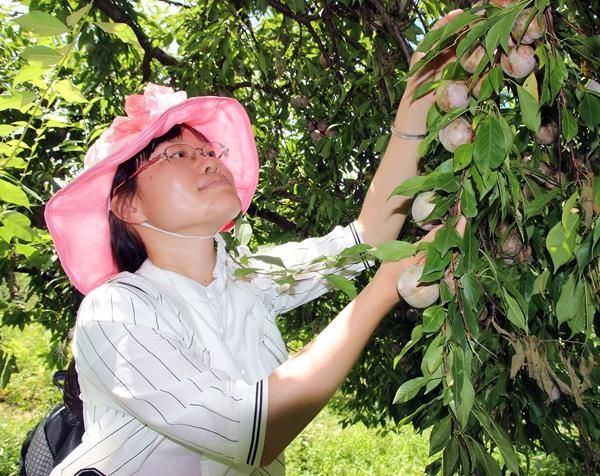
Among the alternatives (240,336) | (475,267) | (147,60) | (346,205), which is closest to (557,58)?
(475,267)

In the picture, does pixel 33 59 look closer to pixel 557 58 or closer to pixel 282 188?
pixel 557 58

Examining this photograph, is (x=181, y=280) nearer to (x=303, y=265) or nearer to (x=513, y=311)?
(x=303, y=265)

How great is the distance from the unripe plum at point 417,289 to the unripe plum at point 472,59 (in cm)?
29

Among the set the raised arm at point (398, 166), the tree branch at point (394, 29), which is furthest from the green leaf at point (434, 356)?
the tree branch at point (394, 29)

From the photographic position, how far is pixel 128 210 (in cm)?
160

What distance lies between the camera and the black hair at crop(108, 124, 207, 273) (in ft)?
5.23

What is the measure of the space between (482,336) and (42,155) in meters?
2.51

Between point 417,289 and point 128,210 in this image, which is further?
point 128,210

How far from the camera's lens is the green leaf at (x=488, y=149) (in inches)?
33.7

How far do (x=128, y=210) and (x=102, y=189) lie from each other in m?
0.08

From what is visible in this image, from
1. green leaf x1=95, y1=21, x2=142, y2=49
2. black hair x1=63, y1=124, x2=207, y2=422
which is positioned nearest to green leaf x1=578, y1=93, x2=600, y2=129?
green leaf x1=95, y1=21, x2=142, y2=49

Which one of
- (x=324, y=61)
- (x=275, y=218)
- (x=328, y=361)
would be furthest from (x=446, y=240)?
(x=275, y=218)

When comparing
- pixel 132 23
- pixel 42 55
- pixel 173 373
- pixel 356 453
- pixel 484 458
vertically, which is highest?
pixel 42 55

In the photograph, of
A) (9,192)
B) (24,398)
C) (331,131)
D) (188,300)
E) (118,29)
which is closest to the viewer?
(118,29)
